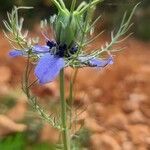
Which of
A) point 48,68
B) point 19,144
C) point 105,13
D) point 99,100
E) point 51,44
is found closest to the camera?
point 48,68

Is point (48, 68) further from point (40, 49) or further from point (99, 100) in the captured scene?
point (99, 100)

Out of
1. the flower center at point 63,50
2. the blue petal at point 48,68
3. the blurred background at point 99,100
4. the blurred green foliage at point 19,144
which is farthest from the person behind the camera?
the blurred background at point 99,100

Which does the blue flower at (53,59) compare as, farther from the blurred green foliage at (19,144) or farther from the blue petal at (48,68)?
the blurred green foliage at (19,144)

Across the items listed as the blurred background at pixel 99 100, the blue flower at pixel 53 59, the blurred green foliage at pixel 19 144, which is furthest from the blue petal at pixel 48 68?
the blurred green foliage at pixel 19 144

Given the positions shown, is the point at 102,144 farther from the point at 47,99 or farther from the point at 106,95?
the point at 106,95

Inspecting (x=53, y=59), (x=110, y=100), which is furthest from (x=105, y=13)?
(x=53, y=59)

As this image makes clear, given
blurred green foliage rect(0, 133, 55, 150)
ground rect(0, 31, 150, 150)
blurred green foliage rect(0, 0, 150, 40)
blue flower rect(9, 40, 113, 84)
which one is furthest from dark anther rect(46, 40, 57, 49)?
blurred green foliage rect(0, 0, 150, 40)
